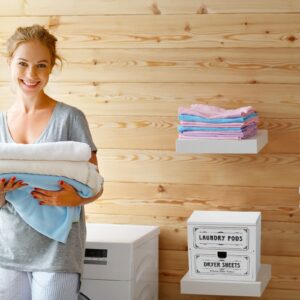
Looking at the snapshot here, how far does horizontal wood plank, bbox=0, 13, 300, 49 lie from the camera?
10.7 ft

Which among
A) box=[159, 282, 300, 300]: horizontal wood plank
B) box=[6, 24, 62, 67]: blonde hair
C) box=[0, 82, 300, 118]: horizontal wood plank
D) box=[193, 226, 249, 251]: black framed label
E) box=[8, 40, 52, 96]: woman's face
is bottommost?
box=[159, 282, 300, 300]: horizontal wood plank

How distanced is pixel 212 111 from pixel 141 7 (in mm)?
583

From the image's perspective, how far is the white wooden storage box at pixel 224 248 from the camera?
307cm

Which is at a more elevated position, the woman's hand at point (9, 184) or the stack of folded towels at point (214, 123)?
the stack of folded towels at point (214, 123)

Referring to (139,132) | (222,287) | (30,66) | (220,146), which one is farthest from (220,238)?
(30,66)

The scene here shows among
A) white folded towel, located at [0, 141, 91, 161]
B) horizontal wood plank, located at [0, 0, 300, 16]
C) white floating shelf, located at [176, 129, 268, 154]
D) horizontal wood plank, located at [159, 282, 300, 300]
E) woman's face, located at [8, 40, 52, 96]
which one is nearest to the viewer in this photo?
white folded towel, located at [0, 141, 91, 161]

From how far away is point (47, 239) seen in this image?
2553 mm

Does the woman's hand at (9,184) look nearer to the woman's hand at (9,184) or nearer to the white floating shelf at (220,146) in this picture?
the woman's hand at (9,184)

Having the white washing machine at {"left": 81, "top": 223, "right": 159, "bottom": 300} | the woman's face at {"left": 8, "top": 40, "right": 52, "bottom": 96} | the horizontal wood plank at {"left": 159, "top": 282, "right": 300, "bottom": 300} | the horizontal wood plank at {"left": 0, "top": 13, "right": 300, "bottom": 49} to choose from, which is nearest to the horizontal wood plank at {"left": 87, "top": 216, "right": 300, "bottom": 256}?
the horizontal wood plank at {"left": 159, "top": 282, "right": 300, "bottom": 300}

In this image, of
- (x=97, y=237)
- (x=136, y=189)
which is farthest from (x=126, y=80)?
(x=97, y=237)

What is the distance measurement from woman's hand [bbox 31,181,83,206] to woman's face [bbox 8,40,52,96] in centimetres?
34

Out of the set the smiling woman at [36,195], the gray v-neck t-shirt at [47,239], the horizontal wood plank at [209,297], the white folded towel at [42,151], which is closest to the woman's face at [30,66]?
the smiling woman at [36,195]

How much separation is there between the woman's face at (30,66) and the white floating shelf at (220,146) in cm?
67

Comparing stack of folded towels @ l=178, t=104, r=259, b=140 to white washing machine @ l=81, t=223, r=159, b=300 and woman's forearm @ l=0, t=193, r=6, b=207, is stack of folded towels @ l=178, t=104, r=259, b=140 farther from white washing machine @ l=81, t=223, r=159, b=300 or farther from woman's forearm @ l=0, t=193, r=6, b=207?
woman's forearm @ l=0, t=193, r=6, b=207
